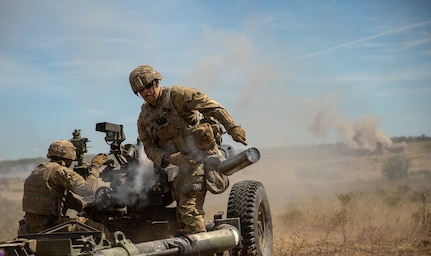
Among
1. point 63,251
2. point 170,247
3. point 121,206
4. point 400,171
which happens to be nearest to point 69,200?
point 121,206

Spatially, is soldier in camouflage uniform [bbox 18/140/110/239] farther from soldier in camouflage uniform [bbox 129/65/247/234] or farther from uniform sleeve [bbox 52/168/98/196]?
soldier in camouflage uniform [bbox 129/65/247/234]

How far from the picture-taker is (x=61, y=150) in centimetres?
838

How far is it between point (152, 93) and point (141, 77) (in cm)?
23

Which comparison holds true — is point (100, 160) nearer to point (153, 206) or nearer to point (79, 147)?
point (79, 147)

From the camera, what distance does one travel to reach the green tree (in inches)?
1285

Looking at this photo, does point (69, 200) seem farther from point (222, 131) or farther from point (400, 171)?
point (400, 171)

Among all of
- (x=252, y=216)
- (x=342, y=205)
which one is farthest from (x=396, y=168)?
(x=252, y=216)

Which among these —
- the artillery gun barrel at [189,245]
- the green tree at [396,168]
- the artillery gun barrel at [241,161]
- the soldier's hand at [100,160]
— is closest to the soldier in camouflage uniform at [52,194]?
the soldier's hand at [100,160]

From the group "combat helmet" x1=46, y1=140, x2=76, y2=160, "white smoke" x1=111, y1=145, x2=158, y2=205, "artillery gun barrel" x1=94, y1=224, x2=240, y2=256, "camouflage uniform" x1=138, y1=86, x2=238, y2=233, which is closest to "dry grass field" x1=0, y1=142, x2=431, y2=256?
"white smoke" x1=111, y1=145, x2=158, y2=205

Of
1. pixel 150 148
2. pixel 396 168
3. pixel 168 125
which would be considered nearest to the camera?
pixel 168 125

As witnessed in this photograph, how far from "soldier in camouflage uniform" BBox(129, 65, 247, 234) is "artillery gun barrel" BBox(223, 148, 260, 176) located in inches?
18.2

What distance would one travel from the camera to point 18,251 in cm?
535

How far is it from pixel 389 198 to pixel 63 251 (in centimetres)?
1719

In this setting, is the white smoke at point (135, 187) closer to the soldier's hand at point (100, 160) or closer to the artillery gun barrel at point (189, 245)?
the soldier's hand at point (100, 160)
